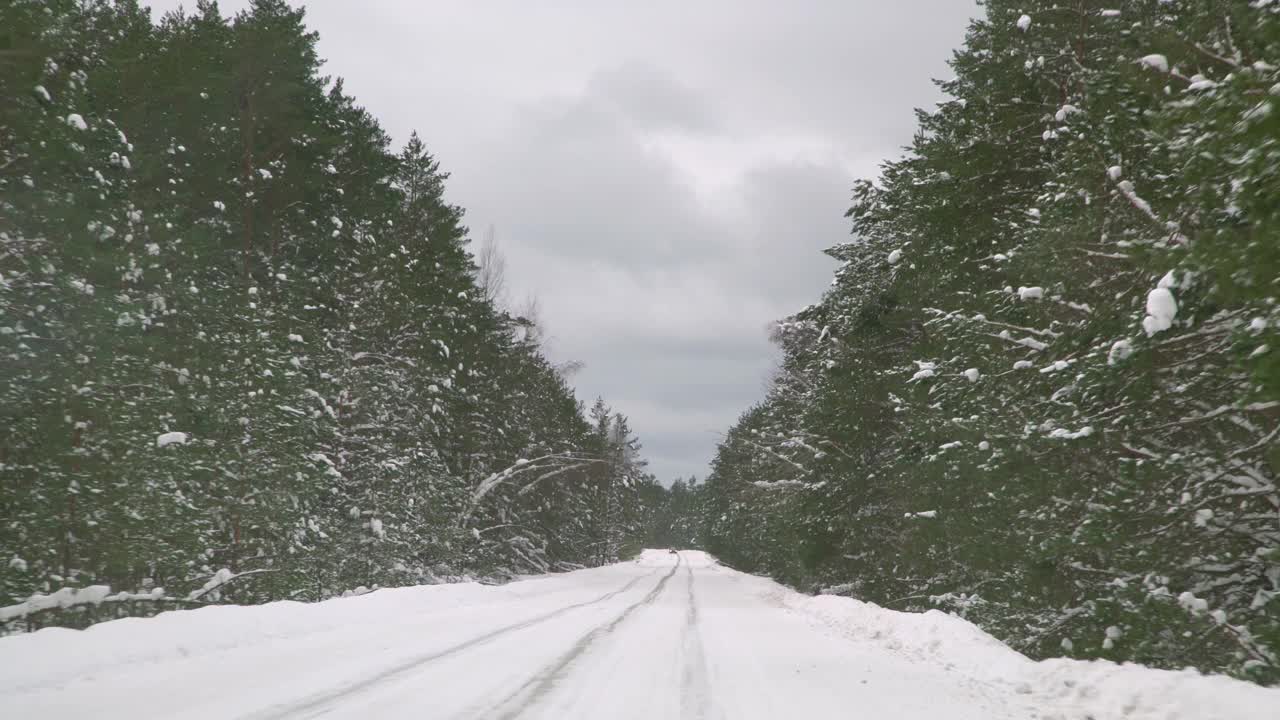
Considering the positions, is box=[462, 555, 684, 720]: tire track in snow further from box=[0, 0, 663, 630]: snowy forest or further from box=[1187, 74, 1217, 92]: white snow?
box=[1187, 74, 1217, 92]: white snow

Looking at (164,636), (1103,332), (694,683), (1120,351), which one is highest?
(1103,332)

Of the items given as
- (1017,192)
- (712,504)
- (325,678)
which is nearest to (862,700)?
(325,678)

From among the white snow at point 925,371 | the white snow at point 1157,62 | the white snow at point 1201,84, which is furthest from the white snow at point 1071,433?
the white snow at point 1157,62

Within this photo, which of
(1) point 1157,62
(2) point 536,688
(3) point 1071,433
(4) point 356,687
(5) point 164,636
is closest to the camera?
(4) point 356,687

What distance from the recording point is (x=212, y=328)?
1387 centimetres

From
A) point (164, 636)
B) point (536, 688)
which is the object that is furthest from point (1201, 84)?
point (164, 636)

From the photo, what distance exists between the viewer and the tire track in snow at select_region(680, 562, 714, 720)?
18.4 ft

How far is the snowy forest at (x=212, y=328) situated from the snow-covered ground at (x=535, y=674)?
137 inches

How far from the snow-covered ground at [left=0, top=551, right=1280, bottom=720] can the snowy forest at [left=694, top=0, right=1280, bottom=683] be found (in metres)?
1.71

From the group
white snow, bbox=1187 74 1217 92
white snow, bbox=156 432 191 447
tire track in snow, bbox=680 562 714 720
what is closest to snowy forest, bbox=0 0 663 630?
white snow, bbox=156 432 191 447

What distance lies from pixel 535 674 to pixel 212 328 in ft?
37.3

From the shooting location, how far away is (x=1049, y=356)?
860cm

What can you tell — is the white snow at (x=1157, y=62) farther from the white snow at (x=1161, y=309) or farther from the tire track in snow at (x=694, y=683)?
the tire track in snow at (x=694, y=683)

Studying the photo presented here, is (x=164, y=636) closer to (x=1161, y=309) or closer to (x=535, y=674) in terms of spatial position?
(x=535, y=674)
